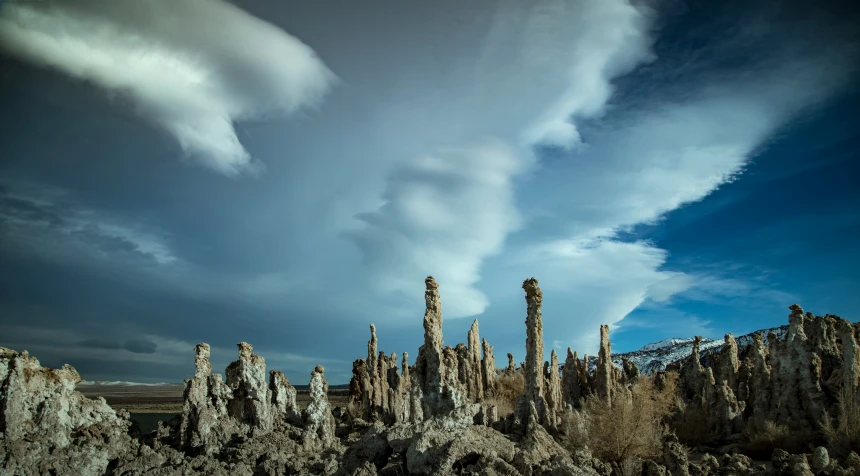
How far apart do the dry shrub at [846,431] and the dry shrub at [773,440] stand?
1.60 meters

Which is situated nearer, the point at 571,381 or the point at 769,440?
the point at 769,440

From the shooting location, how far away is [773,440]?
2408 centimetres

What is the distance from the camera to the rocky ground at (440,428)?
15602mm

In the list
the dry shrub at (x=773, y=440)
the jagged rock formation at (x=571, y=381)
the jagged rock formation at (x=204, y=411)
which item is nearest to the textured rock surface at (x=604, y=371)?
the jagged rock formation at (x=571, y=381)

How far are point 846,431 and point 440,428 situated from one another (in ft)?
59.3

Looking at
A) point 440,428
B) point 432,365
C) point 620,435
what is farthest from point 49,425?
point 620,435

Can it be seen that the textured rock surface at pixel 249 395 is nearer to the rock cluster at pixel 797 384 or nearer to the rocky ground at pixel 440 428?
the rocky ground at pixel 440 428

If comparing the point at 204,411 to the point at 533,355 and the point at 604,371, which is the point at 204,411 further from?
the point at 604,371

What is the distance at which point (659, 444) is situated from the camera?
21.2 metres

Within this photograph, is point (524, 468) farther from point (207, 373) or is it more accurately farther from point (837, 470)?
point (207, 373)

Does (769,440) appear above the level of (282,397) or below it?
below

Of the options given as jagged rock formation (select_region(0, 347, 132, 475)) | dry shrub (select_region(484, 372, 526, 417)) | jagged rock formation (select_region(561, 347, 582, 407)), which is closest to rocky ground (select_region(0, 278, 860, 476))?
jagged rock formation (select_region(0, 347, 132, 475))

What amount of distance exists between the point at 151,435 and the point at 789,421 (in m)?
30.9

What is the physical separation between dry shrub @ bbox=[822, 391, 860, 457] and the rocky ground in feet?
0.21
